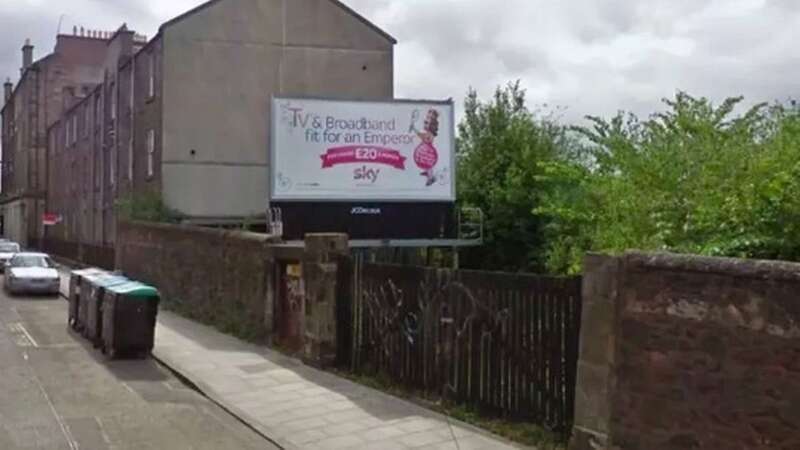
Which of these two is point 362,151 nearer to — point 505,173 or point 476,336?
point 505,173

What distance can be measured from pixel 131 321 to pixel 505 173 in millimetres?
15528

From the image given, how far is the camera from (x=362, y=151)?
25828 millimetres

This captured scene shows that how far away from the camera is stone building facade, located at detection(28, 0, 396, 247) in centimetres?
2870

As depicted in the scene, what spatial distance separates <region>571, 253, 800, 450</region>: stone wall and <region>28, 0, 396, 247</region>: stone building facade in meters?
22.3

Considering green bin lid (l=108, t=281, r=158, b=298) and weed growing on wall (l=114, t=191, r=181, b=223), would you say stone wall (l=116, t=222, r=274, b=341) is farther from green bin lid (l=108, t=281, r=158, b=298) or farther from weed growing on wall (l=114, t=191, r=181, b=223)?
weed growing on wall (l=114, t=191, r=181, b=223)

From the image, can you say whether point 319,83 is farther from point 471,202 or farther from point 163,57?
point 471,202

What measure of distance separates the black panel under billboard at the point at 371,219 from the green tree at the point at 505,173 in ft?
4.11

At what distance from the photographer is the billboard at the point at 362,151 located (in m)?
24.9

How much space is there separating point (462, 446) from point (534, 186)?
18.9m

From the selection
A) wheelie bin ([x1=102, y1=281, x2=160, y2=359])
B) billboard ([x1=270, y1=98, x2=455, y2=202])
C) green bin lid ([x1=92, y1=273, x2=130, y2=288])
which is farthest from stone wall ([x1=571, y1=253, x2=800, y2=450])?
billboard ([x1=270, y1=98, x2=455, y2=202])

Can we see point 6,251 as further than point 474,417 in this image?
Yes

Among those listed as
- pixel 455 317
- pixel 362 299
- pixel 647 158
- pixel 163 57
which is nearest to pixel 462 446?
pixel 455 317

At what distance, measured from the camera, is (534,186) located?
26.2m

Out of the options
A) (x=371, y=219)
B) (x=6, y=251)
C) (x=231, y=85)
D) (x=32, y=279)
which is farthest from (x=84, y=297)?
(x=6, y=251)
